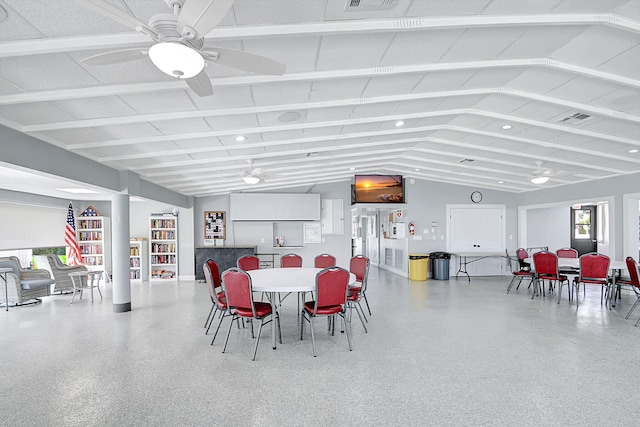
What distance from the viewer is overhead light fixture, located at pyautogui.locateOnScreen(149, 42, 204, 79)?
1878 millimetres

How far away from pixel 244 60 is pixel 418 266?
27.3 ft

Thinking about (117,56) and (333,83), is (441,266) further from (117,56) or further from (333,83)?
(117,56)

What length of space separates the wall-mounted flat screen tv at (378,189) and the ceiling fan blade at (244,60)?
7565 mm

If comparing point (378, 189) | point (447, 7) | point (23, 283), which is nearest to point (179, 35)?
point (447, 7)

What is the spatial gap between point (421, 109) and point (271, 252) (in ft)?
21.2

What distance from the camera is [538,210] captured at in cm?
1088

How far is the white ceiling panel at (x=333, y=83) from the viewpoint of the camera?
2.42 m

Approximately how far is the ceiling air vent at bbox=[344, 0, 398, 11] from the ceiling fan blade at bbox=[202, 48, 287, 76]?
0.64 m

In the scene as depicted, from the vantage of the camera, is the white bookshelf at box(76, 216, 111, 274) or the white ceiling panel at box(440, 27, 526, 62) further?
the white bookshelf at box(76, 216, 111, 274)

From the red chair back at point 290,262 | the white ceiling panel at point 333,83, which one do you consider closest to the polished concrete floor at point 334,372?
the red chair back at point 290,262

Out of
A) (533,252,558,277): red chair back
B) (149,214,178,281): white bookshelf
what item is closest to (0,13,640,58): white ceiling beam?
(533,252,558,277): red chair back

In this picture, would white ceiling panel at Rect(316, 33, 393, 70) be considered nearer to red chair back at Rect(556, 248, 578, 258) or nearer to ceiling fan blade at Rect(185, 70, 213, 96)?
ceiling fan blade at Rect(185, 70, 213, 96)

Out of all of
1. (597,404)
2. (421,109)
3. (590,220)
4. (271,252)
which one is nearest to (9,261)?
(271,252)

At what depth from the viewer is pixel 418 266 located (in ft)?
31.2
